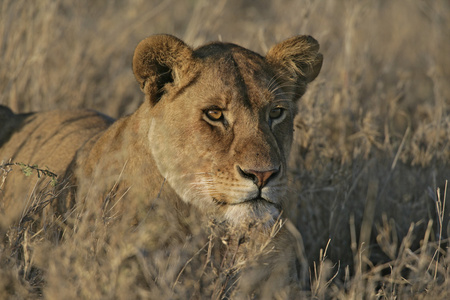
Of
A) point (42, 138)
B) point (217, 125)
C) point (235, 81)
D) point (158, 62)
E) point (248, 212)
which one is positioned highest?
point (158, 62)

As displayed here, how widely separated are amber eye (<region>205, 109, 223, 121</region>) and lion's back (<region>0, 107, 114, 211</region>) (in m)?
1.16

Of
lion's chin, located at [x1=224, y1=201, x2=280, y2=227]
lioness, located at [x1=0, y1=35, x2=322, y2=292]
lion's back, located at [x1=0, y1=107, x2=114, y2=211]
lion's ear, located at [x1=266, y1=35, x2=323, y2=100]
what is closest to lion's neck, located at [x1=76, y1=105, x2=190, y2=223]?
lioness, located at [x1=0, y1=35, x2=322, y2=292]

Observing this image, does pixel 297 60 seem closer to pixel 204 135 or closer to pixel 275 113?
pixel 275 113

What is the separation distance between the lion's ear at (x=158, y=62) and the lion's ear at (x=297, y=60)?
623 millimetres

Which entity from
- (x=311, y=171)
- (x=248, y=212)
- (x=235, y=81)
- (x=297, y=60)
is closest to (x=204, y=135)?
(x=235, y=81)

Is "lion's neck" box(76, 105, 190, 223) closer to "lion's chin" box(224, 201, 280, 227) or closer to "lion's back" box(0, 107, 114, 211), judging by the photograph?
"lion's chin" box(224, 201, 280, 227)

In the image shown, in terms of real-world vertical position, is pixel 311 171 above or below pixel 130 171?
below

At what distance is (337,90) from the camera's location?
601cm

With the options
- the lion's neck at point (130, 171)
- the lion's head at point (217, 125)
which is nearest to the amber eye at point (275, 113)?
the lion's head at point (217, 125)

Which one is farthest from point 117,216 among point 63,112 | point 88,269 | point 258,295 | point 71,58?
point 71,58

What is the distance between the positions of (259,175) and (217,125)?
0.41m

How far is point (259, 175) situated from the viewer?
121 inches

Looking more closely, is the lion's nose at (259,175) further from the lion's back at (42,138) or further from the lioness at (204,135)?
the lion's back at (42,138)

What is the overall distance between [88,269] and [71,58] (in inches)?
172
